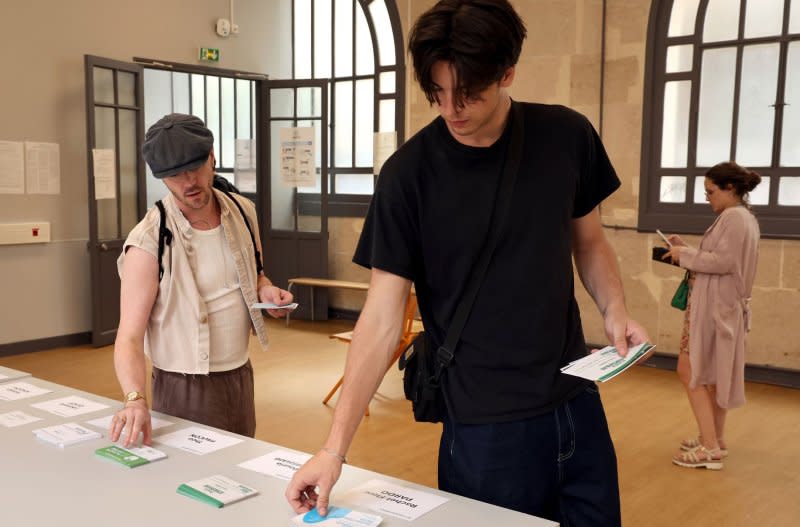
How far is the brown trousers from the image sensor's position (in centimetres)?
235

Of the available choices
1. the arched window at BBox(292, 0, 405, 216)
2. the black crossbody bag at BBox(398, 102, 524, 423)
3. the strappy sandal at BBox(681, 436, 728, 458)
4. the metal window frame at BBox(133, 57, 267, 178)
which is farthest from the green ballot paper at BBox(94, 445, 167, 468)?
the arched window at BBox(292, 0, 405, 216)

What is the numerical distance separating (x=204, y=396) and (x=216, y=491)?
734 millimetres

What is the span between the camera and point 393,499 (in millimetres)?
1643

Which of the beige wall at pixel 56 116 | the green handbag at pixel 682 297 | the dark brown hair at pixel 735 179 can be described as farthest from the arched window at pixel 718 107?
the beige wall at pixel 56 116

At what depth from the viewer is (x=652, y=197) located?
254 inches

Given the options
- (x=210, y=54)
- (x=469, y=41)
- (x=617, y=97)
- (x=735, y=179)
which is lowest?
(x=735, y=179)

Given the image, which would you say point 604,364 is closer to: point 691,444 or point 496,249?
point 496,249

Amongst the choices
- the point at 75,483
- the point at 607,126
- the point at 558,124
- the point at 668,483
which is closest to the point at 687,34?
the point at 607,126

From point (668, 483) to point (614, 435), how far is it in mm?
768

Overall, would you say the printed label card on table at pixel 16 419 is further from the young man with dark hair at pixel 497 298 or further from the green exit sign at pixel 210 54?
the green exit sign at pixel 210 54

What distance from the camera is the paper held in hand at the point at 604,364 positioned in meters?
1.56

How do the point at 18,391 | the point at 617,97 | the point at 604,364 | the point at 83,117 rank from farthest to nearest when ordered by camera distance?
1. the point at 83,117
2. the point at 617,97
3. the point at 18,391
4. the point at 604,364

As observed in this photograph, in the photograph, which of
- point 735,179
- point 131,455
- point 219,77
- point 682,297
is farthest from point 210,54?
point 131,455

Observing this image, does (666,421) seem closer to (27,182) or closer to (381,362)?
(381,362)
